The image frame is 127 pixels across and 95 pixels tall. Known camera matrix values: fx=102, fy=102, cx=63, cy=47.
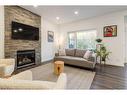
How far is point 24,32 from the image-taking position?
183 inches

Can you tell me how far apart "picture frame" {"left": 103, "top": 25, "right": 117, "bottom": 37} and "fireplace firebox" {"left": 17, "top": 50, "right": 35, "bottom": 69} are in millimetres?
3956

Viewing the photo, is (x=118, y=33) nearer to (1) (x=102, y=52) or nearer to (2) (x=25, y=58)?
(1) (x=102, y=52)

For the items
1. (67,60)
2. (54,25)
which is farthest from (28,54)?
(54,25)

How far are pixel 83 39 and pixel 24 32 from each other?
381 centimetres

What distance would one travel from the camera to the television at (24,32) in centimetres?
417

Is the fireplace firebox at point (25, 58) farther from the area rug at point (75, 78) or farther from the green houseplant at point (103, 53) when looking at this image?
the green houseplant at point (103, 53)

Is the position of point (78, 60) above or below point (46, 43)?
below

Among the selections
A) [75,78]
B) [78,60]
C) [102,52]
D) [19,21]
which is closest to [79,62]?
[78,60]

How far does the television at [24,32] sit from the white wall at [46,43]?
758 mm

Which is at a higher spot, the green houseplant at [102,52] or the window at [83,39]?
the window at [83,39]

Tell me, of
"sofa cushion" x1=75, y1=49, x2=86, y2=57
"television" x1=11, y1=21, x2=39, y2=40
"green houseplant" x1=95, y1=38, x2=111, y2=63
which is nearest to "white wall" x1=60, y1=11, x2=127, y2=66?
"green houseplant" x1=95, y1=38, x2=111, y2=63

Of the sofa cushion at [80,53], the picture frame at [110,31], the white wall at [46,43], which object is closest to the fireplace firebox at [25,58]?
the white wall at [46,43]
